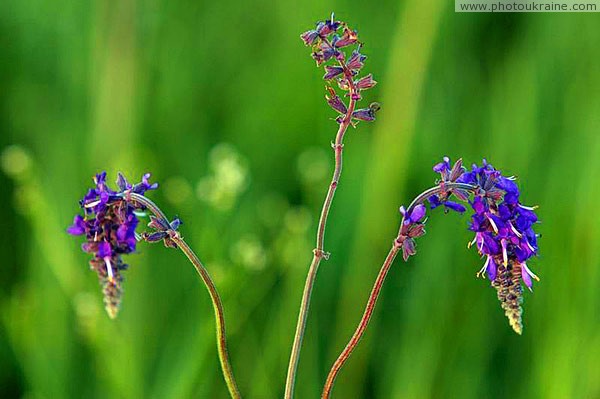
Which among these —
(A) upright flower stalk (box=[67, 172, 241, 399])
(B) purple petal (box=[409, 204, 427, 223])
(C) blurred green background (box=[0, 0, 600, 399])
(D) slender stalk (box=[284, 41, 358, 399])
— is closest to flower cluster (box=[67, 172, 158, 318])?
(A) upright flower stalk (box=[67, 172, 241, 399])

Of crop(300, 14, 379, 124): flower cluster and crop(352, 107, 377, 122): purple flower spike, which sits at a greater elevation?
crop(300, 14, 379, 124): flower cluster

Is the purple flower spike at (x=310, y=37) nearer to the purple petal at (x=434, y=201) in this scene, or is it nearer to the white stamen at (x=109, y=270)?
the purple petal at (x=434, y=201)

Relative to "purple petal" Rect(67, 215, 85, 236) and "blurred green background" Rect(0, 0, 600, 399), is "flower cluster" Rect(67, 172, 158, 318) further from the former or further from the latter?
"blurred green background" Rect(0, 0, 600, 399)

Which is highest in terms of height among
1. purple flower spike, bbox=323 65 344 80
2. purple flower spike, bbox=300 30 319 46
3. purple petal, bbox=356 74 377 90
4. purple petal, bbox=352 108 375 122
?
purple flower spike, bbox=300 30 319 46

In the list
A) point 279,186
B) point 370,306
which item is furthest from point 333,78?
point 279,186

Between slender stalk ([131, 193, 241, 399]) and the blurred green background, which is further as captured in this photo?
the blurred green background

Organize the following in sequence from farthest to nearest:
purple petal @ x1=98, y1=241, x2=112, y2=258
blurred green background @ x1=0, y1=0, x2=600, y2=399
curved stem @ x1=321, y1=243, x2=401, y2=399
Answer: blurred green background @ x1=0, y1=0, x2=600, y2=399
purple petal @ x1=98, y1=241, x2=112, y2=258
curved stem @ x1=321, y1=243, x2=401, y2=399

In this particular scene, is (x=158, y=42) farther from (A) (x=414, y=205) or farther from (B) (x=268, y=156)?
(A) (x=414, y=205)
